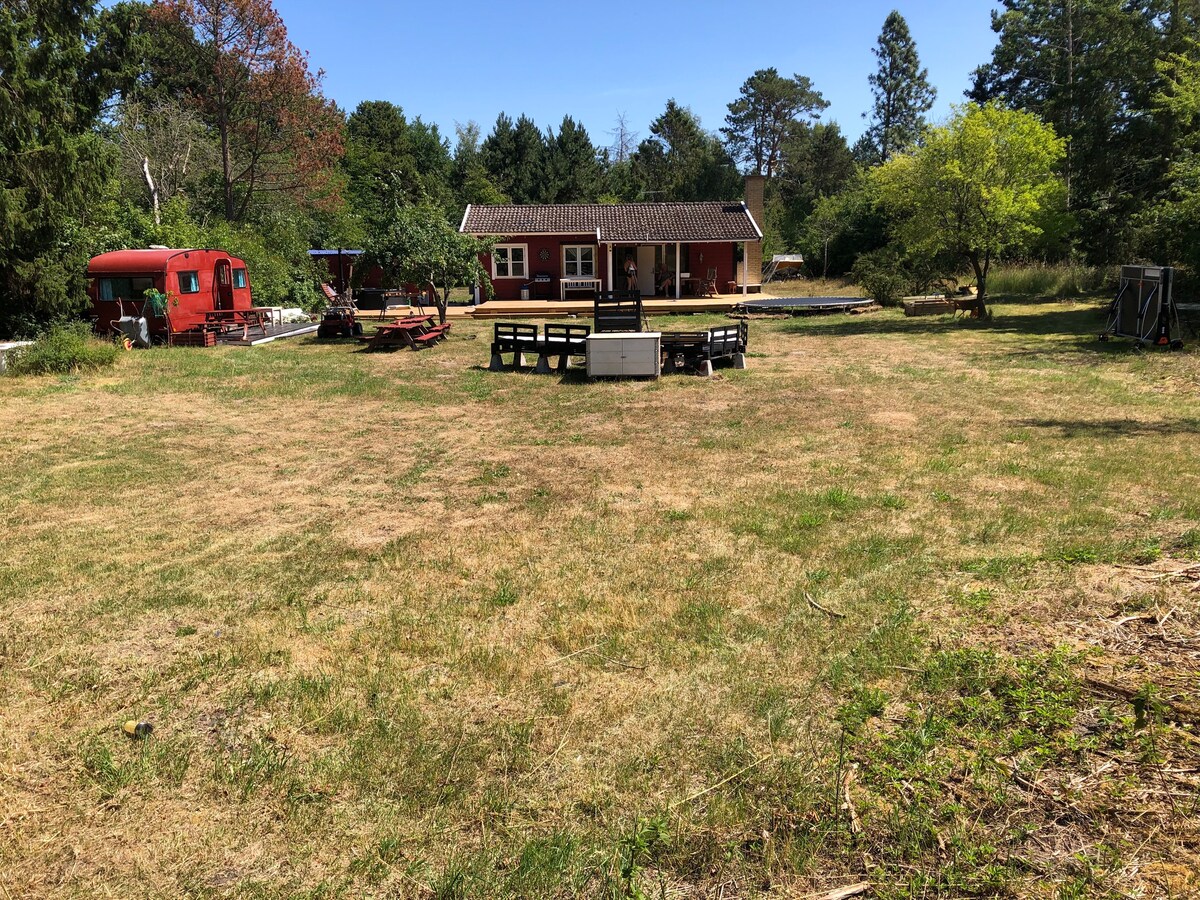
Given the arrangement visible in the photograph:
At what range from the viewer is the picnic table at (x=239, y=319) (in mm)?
18922

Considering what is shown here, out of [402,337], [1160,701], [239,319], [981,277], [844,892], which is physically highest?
[981,277]

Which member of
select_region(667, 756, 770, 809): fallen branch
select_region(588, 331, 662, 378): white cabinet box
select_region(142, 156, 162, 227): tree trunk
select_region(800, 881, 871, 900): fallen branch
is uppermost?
select_region(142, 156, 162, 227): tree trunk

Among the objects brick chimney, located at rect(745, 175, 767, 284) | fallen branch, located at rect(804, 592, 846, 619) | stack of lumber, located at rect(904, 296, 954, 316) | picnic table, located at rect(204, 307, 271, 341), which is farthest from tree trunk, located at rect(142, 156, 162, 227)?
fallen branch, located at rect(804, 592, 846, 619)

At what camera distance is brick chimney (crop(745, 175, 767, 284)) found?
29469mm

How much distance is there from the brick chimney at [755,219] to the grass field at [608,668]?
2199 centimetres

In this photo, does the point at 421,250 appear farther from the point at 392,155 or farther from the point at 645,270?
the point at 392,155

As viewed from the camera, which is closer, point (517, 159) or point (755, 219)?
point (755, 219)

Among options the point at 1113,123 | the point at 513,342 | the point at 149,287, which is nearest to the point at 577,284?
the point at 149,287

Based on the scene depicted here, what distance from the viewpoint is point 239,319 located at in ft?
64.8

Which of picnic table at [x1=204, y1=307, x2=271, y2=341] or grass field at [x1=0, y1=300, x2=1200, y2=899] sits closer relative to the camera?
grass field at [x1=0, y1=300, x2=1200, y2=899]

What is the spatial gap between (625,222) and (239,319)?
14.9 m

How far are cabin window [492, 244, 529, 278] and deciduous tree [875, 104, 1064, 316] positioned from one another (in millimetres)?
13479

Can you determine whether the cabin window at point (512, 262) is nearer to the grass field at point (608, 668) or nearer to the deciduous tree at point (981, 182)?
the deciduous tree at point (981, 182)

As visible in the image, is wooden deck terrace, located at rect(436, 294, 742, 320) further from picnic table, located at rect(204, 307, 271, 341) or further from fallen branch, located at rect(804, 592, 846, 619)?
fallen branch, located at rect(804, 592, 846, 619)
